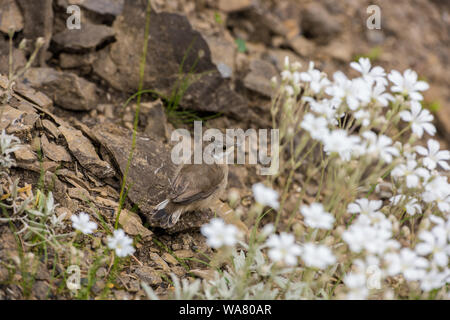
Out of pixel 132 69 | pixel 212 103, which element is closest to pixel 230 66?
pixel 212 103

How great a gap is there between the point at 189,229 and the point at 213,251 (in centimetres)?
32

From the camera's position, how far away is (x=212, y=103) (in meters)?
6.18

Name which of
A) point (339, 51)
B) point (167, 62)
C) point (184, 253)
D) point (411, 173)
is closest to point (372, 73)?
point (411, 173)

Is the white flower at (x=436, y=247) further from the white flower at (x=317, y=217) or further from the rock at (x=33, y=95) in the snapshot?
the rock at (x=33, y=95)

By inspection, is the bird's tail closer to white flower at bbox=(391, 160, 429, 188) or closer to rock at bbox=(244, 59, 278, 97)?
white flower at bbox=(391, 160, 429, 188)

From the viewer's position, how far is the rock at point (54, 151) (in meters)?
4.25

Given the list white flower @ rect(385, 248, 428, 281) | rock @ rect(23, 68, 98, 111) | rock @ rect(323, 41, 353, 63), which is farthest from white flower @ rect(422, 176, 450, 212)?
rock @ rect(323, 41, 353, 63)

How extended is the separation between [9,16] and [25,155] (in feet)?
7.92

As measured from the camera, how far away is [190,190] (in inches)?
178

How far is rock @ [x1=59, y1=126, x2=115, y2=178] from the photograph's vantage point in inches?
175

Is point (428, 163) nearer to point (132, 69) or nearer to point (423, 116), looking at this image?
point (423, 116)

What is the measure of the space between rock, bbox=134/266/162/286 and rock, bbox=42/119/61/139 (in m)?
1.51

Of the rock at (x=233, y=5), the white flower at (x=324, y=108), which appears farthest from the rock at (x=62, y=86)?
the rock at (x=233, y=5)

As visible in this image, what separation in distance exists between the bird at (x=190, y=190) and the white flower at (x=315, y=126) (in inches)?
70.1
